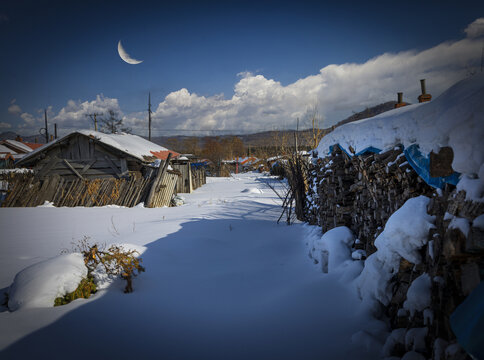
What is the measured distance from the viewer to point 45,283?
2.66 m

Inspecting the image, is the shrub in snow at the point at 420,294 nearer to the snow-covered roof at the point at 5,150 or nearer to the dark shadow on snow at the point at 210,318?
the dark shadow on snow at the point at 210,318

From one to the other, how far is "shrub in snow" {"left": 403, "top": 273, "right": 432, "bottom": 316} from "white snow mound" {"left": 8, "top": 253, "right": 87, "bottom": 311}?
135 inches

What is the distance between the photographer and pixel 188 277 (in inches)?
135

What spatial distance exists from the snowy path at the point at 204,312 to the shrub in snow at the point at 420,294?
0.50m

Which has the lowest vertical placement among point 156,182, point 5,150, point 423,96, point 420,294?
point 420,294

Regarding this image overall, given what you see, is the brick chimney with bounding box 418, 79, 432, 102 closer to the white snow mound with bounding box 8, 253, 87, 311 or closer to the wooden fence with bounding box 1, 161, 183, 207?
the white snow mound with bounding box 8, 253, 87, 311

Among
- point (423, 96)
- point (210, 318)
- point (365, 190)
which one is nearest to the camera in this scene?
point (210, 318)

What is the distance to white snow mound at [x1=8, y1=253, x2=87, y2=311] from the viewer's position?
254 cm

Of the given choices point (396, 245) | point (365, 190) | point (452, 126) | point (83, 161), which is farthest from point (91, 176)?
point (452, 126)

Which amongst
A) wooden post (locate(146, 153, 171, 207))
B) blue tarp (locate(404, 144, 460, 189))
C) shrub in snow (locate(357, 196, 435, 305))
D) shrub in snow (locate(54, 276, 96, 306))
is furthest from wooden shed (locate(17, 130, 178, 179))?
blue tarp (locate(404, 144, 460, 189))

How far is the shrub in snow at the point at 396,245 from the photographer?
70.5 inches

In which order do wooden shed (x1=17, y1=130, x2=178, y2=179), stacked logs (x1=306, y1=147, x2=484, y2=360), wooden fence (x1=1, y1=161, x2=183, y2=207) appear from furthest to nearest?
wooden shed (x1=17, y1=130, x2=178, y2=179) → wooden fence (x1=1, y1=161, x2=183, y2=207) → stacked logs (x1=306, y1=147, x2=484, y2=360)

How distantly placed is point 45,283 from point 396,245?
373cm

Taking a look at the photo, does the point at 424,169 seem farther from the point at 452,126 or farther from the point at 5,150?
the point at 5,150
